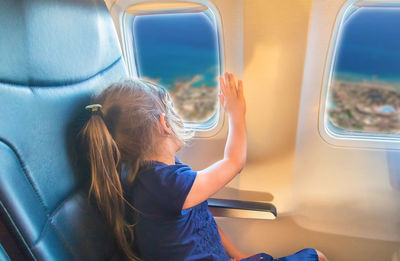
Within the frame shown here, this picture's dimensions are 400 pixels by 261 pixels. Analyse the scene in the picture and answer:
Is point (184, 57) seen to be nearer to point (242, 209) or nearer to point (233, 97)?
point (233, 97)

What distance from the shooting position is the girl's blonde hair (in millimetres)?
816

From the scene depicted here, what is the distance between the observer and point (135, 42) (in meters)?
1.50

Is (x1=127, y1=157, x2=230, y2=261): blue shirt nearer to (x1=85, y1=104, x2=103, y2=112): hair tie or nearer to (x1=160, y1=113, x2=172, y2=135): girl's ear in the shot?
(x1=160, y1=113, x2=172, y2=135): girl's ear

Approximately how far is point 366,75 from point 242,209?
2.89 ft

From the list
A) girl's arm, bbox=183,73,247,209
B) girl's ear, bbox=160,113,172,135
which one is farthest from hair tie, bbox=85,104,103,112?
girl's arm, bbox=183,73,247,209

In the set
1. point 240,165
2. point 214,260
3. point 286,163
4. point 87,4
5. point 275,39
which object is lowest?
point 214,260

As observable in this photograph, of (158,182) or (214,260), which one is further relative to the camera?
(214,260)

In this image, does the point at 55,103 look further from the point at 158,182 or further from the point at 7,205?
the point at 158,182

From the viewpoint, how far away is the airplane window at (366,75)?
122 cm

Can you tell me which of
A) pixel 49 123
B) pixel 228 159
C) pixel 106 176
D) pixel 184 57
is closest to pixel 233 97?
pixel 228 159

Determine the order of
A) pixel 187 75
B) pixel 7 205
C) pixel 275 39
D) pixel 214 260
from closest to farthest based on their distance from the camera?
1. pixel 7 205
2. pixel 214 260
3. pixel 275 39
4. pixel 187 75

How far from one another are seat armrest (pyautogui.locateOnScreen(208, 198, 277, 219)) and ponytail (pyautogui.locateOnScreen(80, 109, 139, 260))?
50 cm

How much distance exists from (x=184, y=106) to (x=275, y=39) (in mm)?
633

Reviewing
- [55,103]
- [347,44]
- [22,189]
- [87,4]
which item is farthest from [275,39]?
[22,189]
